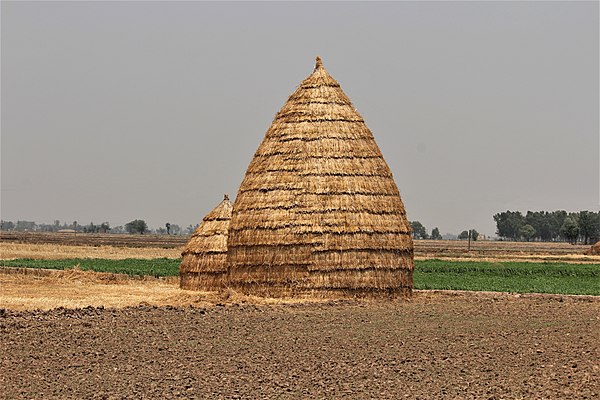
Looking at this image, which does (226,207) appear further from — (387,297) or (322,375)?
(322,375)

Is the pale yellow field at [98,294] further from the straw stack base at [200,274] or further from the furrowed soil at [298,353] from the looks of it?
the furrowed soil at [298,353]

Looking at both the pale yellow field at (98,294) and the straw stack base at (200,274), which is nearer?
the pale yellow field at (98,294)

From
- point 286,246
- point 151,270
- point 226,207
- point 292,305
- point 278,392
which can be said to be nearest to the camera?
point 278,392

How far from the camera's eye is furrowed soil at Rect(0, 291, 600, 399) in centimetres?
1212

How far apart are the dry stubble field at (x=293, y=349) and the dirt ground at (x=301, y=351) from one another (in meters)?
0.02

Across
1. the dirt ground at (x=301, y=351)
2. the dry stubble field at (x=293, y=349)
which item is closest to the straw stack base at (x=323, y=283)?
the dry stubble field at (x=293, y=349)

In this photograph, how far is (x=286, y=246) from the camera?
23328 millimetres

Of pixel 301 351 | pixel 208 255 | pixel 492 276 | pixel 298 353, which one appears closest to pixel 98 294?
pixel 208 255

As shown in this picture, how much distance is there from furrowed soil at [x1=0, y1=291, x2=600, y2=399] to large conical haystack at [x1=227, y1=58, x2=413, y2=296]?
6.07 feet

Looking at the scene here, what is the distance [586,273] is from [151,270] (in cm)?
1951

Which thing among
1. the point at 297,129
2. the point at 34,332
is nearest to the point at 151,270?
the point at 297,129

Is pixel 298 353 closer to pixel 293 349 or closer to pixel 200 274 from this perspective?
pixel 293 349

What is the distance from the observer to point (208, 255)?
1073 inches

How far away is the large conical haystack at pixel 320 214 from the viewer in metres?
23.2
